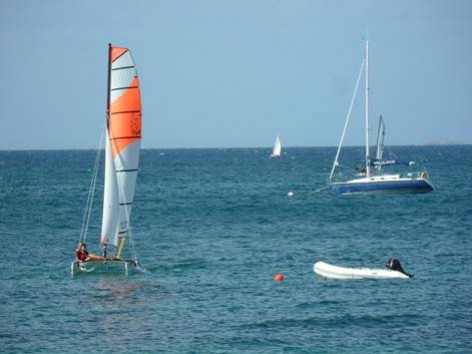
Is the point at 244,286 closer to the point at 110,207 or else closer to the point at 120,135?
the point at 110,207

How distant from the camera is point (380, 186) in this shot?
9575cm

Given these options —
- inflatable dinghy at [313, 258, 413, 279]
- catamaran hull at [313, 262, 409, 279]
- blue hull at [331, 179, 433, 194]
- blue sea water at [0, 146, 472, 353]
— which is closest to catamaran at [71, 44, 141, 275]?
blue sea water at [0, 146, 472, 353]

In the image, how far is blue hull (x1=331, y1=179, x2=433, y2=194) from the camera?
3770 inches

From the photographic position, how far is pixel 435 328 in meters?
36.7

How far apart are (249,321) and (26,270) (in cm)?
1704

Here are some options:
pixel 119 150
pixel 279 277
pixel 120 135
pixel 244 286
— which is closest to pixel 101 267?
pixel 119 150

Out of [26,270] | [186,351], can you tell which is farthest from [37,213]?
[186,351]

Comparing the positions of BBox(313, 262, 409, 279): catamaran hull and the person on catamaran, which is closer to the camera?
BBox(313, 262, 409, 279): catamaran hull

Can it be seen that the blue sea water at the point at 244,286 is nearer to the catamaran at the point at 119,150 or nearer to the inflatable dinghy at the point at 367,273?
the inflatable dinghy at the point at 367,273

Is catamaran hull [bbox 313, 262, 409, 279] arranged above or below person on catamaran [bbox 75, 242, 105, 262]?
below

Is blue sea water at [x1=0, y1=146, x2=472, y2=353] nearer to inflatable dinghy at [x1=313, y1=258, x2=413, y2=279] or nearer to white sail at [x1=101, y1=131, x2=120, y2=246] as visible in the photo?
inflatable dinghy at [x1=313, y1=258, x2=413, y2=279]

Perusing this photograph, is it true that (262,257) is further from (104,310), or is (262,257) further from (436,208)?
(436,208)

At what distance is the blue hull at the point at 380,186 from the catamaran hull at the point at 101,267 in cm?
5117

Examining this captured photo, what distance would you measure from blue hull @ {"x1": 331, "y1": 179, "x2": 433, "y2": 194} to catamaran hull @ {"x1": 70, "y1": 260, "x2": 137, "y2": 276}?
5117cm
